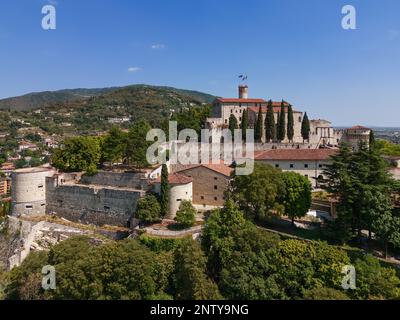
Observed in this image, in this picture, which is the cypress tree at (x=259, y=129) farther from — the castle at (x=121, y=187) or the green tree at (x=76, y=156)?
the green tree at (x=76, y=156)

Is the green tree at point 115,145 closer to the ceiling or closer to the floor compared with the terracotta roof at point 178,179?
closer to the ceiling

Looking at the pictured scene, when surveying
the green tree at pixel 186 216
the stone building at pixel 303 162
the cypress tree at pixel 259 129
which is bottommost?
the green tree at pixel 186 216

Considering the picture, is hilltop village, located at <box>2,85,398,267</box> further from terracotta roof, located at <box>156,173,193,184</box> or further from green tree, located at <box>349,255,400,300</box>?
green tree, located at <box>349,255,400,300</box>

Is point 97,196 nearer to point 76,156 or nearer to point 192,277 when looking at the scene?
point 76,156

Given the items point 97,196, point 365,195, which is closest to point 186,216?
point 97,196

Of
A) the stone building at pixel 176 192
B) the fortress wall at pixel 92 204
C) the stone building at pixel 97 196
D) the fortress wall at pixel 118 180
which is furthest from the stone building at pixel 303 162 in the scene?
the fortress wall at pixel 92 204

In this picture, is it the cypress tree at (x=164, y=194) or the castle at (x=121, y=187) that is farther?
the castle at (x=121, y=187)
